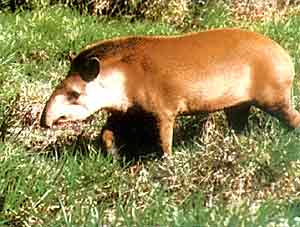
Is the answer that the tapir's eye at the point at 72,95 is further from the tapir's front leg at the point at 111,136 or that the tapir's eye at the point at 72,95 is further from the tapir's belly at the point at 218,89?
the tapir's belly at the point at 218,89

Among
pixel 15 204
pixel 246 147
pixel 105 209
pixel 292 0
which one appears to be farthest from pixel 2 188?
pixel 292 0

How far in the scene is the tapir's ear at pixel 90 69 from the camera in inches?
Result: 250

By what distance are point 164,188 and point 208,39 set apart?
123 centimetres

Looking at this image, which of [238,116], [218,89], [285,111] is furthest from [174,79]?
[285,111]

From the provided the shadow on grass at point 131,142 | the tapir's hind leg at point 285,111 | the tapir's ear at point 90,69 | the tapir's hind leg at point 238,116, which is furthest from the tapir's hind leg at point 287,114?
the tapir's ear at point 90,69

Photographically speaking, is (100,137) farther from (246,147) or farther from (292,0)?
(292,0)

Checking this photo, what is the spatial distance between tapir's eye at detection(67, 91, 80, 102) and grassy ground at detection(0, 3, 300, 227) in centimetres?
34

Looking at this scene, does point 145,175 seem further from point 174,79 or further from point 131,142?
point 174,79

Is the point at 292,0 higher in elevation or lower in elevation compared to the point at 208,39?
lower

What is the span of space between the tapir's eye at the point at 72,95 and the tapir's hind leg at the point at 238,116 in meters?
1.09

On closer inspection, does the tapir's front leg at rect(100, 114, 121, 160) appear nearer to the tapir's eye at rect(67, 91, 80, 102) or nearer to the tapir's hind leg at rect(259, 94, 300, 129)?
the tapir's eye at rect(67, 91, 80, 102)

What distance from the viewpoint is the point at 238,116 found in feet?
23.1

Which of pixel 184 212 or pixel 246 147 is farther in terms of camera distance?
pixel 246 147

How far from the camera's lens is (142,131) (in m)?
6.84
